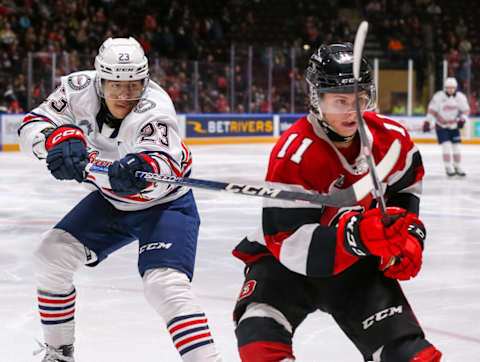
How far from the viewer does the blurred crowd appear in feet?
42.4

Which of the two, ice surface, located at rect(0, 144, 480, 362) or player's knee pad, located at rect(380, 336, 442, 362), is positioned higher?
player's knee pad, located at rect(380, 336, 442, 362)

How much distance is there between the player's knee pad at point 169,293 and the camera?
2.24 m

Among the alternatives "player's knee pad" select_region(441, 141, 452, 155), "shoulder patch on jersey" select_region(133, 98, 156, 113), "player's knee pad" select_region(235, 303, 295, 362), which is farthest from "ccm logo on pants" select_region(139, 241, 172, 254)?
"player's knee pad" select_region(441, 141, 452, 155)

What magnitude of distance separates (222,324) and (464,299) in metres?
1.14

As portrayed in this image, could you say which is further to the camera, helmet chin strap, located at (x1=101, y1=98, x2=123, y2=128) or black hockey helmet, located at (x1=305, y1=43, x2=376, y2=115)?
helmet chin strap, located at (x1=101, y1=98, x2=123, y2=128)

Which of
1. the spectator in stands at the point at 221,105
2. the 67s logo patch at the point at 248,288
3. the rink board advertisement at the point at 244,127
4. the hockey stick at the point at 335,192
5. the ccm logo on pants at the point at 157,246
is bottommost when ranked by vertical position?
the rink board advertisement at the point at 244,127

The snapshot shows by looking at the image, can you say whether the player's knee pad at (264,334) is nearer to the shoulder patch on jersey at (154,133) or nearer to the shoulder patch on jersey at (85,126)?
the shoulder patch on jersey at (154,133)

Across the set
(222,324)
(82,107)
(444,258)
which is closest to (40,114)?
(82,107)

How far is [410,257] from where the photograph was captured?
1701 millimetres

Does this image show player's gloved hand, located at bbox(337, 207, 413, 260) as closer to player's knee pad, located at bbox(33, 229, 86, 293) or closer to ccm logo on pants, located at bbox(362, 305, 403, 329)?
ccm logo on pants, located at bbox(362, 305, 403, 329)

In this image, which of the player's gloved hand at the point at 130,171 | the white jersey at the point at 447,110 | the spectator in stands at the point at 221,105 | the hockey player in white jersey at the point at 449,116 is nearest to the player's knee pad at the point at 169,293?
the player's gloved hand at the point at 130,171

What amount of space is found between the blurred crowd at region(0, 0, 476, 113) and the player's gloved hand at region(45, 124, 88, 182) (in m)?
9.70

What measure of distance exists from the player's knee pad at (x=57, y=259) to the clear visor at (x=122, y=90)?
0.45m

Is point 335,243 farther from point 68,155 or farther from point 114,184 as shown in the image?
point 68,155
